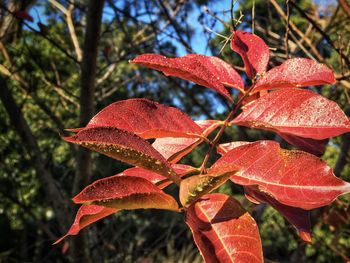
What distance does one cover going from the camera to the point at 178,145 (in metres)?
0.64

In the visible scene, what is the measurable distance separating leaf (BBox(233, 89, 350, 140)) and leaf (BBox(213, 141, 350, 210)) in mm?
64

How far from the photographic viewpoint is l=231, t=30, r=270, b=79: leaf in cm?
70

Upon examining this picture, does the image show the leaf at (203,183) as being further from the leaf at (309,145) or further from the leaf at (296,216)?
the leaf at (309,145)

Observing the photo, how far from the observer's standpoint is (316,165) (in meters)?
0.47

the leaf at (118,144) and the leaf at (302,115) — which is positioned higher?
the leaf at (118,144)

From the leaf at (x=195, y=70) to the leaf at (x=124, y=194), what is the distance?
0.62 ft

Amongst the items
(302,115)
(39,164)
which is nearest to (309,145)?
(302,115)

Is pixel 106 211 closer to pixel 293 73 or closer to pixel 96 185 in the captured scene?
pixel 96 185

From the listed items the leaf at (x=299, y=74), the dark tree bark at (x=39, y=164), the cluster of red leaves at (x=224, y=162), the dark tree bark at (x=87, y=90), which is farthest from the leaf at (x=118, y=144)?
the dark tree bark at (x=39, y=164)

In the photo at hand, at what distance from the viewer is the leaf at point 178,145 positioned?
619mm

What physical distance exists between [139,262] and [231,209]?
2.83m

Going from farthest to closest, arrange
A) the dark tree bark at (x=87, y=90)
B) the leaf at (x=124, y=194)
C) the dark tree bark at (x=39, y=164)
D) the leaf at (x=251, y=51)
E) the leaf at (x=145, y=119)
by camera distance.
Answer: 1. the dark tree bark at (x=39, y=164)
2. the dark tree bark at (x=87, y=90)
3. the leaf at (x=251, y=51)
4. the leaf at (x=145, y=119)
5. the leaf at (x=124, y=194)

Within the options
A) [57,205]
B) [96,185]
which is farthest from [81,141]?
[57,205]

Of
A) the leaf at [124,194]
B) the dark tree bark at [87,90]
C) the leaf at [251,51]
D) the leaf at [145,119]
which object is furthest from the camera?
the dark tree bark at [87,90]
